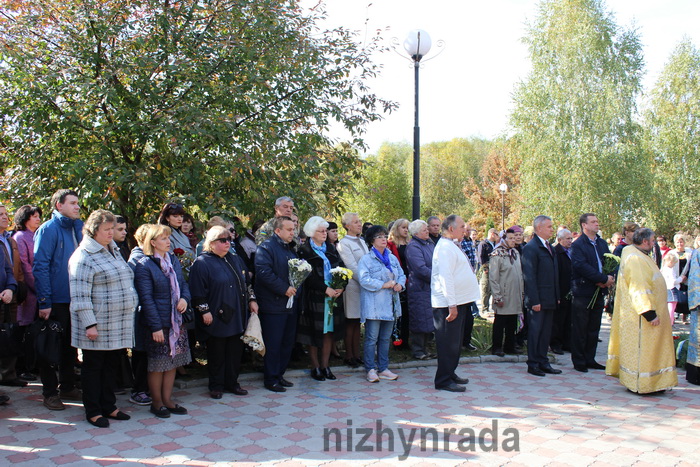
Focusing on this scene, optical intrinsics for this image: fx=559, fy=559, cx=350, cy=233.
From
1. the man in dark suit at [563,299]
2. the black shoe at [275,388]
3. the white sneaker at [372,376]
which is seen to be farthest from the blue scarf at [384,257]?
the man in dark suit at [563,299]

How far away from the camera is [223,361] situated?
635 centimetres

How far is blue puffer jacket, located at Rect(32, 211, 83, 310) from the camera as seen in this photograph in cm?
546

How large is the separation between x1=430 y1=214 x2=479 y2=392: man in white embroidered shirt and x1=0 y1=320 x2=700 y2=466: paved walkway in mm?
333

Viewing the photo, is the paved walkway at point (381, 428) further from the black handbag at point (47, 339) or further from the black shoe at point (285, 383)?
the black handbag at point (47, 339)

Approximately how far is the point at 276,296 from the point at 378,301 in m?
1.33

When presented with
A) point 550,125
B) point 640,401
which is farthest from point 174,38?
point 550,125

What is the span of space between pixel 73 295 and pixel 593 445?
189 inches

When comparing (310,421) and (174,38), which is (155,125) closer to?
(174,38)

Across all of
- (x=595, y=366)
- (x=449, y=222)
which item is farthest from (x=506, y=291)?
(x=449, y=222)

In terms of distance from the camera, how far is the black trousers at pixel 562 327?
9.12m

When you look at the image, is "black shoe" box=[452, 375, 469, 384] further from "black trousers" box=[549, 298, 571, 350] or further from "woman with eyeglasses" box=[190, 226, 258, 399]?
"black trousers" box=[549, 298, 571, 350]

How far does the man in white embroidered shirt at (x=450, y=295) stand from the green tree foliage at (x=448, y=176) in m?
47.1

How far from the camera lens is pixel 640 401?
21.0 ft

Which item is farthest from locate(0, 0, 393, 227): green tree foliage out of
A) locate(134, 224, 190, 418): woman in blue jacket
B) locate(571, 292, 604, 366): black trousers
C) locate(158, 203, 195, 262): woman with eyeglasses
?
locate(571, 292, 604, 366): black trousers
